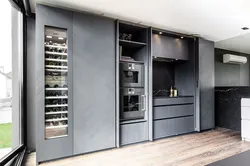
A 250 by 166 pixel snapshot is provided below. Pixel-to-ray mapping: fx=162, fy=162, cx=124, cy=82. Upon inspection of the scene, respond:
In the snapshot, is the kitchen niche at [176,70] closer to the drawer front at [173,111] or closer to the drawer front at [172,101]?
the drawer front at [172,101]

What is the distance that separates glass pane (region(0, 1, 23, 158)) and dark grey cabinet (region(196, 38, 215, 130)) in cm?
371

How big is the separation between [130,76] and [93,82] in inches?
31.8

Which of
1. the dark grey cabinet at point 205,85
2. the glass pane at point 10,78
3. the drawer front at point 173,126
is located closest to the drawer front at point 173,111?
the drawer front at point 173,126

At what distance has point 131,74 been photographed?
3221 millimetres

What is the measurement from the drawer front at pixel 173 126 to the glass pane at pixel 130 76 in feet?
3.29

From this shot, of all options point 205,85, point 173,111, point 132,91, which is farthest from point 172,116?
point 205,85

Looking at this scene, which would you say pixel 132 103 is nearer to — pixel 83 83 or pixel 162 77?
pixel 83 83

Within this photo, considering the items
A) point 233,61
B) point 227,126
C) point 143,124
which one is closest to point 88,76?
point 143,124

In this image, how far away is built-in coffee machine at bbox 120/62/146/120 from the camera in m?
3.08

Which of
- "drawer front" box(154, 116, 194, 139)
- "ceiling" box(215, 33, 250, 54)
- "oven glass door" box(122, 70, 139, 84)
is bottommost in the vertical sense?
"drawer front" box(154, 116, 194, 139)

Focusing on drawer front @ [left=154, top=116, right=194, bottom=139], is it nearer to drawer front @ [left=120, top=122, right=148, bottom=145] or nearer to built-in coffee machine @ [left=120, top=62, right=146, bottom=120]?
drawer front @ [left=120, top=122, right=148, bottom=145]

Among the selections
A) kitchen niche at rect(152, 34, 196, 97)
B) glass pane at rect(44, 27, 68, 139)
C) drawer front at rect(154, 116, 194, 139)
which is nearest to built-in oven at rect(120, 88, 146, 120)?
drawer front at rect(154, 116, 194, 139)

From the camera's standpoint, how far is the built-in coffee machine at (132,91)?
3.08 meters

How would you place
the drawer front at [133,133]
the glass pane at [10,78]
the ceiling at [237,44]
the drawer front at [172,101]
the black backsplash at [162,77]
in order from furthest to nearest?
the ceiling at [237,44] < the black backsplash at [162,77] < the drawer front at [172,101] < the drawer front at [133,133] < the glass pane at [10,78]
